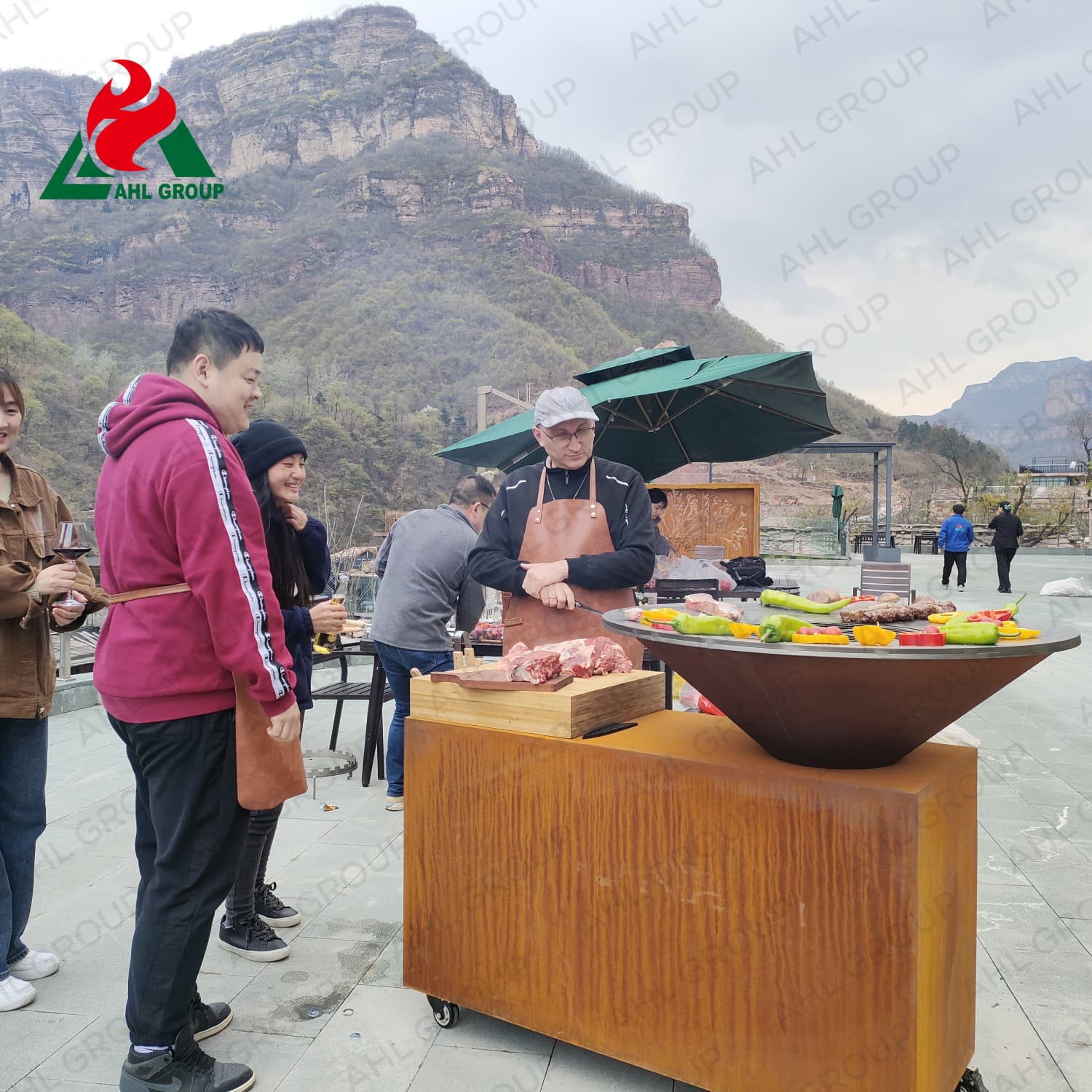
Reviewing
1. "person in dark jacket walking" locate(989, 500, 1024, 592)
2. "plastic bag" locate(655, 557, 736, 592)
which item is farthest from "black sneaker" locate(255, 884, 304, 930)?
"person in dark jacket walking" locate(989, 500, 1024, 592)

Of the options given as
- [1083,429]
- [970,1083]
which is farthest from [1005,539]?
[1083,429]

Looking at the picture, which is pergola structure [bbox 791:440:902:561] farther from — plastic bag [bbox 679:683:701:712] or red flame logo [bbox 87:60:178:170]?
red flame logo [bbox 87:60:178:170]

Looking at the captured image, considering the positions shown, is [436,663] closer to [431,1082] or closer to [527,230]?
[431,1082]

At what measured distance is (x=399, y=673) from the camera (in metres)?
4.13

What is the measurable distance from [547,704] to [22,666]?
149 centimetres

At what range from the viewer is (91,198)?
92688mm

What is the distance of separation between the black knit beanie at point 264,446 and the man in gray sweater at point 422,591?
61.4 inches

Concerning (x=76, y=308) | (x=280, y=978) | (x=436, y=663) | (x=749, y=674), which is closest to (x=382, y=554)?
(x=436, y=663)

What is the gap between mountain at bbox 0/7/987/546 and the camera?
169 ft

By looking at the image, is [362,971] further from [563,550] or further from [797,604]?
[797,604]

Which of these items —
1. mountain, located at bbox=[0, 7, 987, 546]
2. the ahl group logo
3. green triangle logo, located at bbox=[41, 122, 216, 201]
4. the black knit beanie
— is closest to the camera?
the black knit beanie

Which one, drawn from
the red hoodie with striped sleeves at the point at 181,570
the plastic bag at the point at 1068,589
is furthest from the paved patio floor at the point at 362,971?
the plastic bag at the point at 1068,589

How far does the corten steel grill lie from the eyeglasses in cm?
122

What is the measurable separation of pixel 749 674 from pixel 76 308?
304ft
